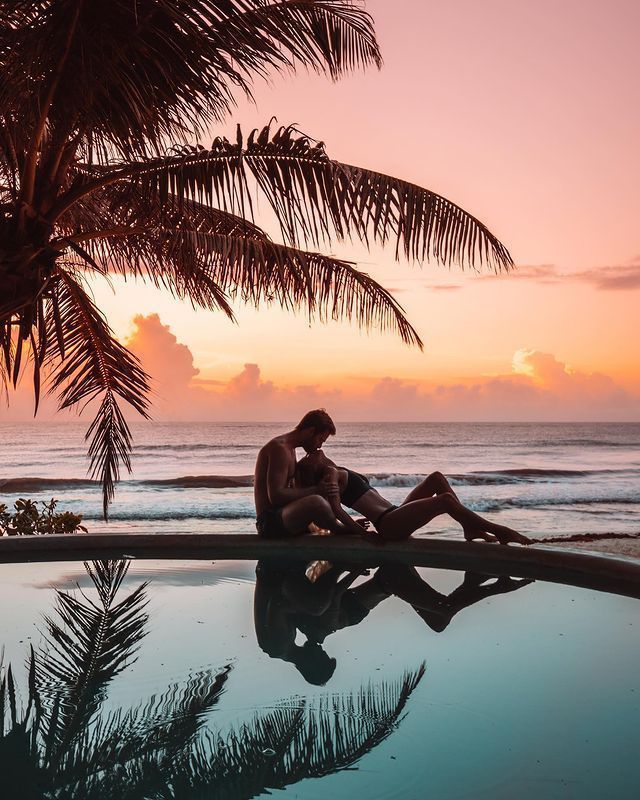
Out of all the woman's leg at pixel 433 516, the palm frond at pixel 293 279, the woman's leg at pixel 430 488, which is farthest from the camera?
the woman's leg at pixel 430 488

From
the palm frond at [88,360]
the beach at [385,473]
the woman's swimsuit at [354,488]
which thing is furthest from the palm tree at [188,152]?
the beach at [385,473]

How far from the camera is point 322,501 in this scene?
5.81m

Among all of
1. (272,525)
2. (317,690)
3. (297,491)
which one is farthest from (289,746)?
(272,525)

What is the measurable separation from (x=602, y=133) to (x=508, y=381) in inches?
1287

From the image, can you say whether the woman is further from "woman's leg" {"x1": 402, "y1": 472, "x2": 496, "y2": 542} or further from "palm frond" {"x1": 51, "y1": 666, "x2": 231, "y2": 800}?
"palm frond" {"x1": 51, "y1": 666, "x2": 231, "y2": 800}

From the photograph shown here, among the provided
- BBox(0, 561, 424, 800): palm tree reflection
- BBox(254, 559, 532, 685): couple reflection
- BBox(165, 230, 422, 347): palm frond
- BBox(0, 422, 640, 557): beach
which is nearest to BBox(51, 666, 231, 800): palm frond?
BBox(0, 561, 424, 800): palm tree reflection

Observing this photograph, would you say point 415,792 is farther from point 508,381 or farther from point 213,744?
point 508,381

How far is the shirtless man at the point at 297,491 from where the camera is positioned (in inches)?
230

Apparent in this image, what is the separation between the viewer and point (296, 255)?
219 inches

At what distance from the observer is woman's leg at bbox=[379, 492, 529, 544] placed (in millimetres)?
5711

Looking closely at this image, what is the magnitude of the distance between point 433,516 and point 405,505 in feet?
0.75

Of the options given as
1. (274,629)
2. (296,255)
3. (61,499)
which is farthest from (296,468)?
(61,499)

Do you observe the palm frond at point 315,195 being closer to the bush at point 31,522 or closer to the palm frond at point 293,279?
the palm frond at point 293,279

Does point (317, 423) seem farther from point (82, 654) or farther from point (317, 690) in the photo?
point (317, 690)
